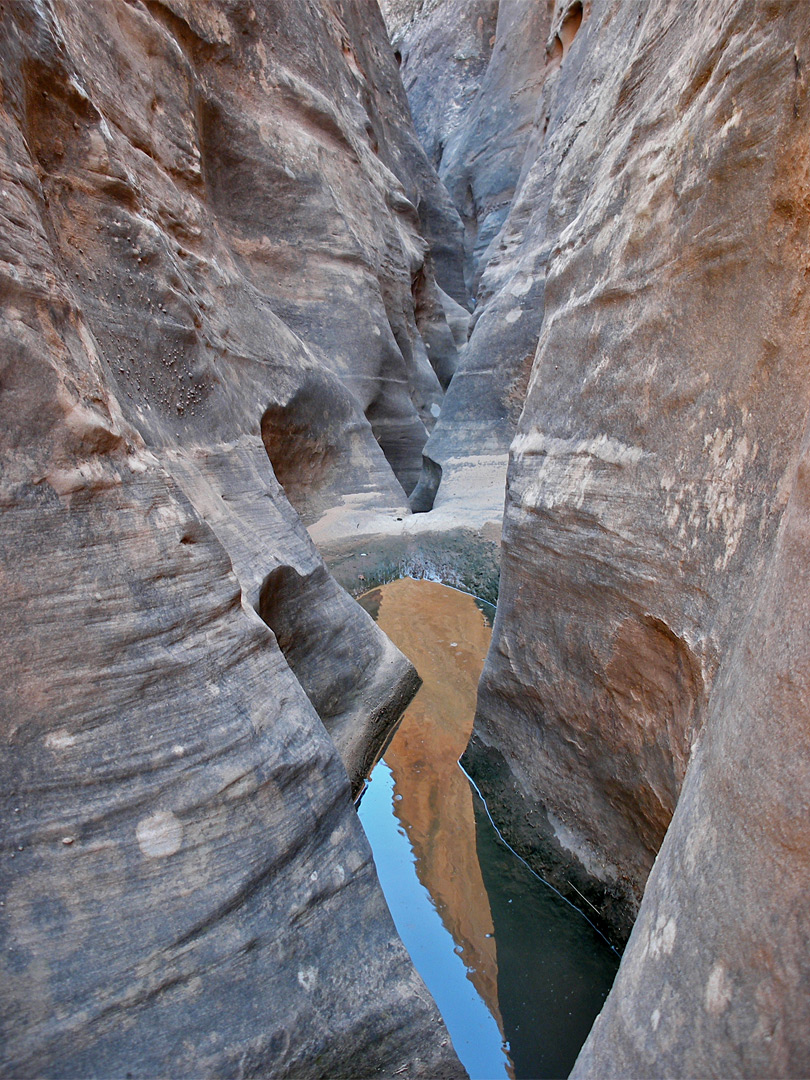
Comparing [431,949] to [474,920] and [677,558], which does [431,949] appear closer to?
[474,920]

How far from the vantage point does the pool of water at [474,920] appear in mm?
1729

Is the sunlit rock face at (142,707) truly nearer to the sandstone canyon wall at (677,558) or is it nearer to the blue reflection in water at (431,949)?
→ the blue reflection in water at (431,949)

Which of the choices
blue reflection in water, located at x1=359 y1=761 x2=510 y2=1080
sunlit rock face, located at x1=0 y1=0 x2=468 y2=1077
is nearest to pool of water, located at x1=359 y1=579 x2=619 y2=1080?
blue reflection in water, located at x1=359 y1=761 x2=510 y2=1080

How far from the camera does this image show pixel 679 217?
159cm

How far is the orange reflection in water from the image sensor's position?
6.86 feet

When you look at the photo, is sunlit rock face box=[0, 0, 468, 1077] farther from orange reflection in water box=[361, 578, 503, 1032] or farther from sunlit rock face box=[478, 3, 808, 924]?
sunlit rock face box=[478, 3, 808, 924]

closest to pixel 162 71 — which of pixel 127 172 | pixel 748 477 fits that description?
pixel 127 172

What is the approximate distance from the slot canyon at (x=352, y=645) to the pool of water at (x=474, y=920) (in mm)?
104

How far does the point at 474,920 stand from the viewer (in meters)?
2.09

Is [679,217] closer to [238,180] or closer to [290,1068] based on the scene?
[290,1068]

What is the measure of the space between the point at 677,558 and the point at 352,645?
6.49 feet

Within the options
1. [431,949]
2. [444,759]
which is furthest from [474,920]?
[444,759]

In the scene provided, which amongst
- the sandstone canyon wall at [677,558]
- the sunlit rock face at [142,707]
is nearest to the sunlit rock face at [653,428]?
the sandstone canyon wall at [677,558]

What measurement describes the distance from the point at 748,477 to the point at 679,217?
78 centimetres
